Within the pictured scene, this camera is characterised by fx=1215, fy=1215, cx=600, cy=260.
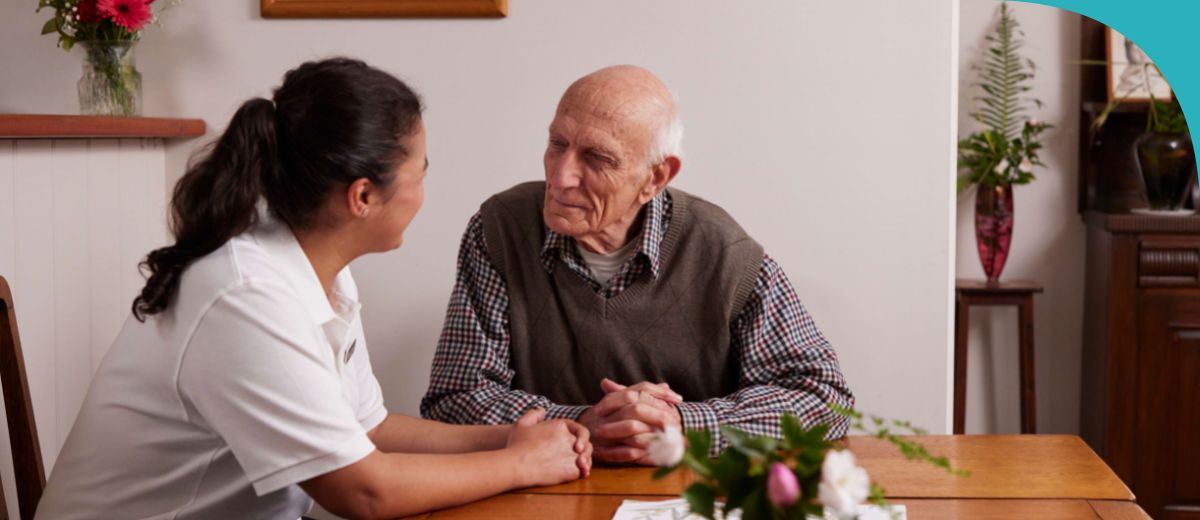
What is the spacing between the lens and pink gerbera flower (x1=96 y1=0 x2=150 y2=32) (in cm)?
241

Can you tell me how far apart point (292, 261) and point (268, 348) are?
0.52 ft

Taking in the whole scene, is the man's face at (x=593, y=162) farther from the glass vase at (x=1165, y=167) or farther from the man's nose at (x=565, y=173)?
the glass vase at (x=1165, y=167)

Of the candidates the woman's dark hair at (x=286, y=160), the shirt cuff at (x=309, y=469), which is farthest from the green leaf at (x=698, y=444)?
the woman's dark hair at (x=286, y=160)

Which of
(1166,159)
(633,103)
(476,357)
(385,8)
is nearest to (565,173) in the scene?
(633,103)

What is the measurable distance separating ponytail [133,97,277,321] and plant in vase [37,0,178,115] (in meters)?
1.15

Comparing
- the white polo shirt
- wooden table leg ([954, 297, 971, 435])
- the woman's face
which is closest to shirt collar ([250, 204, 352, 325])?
the white polo shirt

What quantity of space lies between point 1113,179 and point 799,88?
62.8 inches

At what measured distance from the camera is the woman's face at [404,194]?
1536 millimetres

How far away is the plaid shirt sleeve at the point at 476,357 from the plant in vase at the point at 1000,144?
1.93 meters

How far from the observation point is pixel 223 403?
1359mm

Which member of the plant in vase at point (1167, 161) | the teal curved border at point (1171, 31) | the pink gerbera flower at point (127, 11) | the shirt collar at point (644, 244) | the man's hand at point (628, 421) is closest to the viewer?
the man's hand at point (628, 421)

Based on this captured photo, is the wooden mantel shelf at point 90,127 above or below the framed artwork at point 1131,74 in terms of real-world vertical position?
below

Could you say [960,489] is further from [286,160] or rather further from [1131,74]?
[1131,74]

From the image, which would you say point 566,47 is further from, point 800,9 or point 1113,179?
point 1113,179
